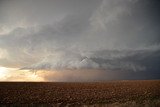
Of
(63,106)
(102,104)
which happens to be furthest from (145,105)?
(63,106)

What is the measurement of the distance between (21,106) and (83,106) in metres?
5.50

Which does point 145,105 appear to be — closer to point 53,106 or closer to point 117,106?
point 117,106

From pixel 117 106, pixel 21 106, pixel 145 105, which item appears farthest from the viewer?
pixel 145 105

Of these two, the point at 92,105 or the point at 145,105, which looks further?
the point at 145,105

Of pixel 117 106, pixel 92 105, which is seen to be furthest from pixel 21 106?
pixel 117 106

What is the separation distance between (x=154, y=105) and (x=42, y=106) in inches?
458

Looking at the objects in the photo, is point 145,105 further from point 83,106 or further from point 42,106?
point 42,106

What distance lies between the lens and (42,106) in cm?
1988

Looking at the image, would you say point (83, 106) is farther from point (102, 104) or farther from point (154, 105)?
point (154, 105)

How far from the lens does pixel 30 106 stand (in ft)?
63.6

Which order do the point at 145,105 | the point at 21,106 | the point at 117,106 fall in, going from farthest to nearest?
1. the point at 145,105
2. the point at 117,106
3. the point at 21,106

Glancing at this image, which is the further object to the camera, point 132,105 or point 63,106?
point 132,105

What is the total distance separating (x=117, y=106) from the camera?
20.6 meters

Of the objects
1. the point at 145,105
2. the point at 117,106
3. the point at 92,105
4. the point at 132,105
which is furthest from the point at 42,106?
the point at 145,105
